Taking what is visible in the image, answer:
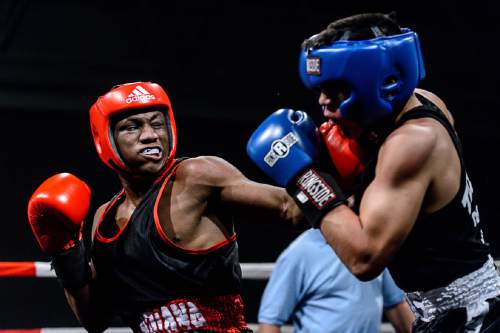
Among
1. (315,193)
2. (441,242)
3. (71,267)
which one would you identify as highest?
(315,193)

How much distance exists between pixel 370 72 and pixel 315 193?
0.30 meters

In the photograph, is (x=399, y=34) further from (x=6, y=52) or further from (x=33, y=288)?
(x=6, y=52)

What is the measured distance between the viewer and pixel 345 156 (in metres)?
1.93

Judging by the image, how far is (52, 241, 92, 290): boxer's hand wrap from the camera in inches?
95.7

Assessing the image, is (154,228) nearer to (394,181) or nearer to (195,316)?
(195,316)

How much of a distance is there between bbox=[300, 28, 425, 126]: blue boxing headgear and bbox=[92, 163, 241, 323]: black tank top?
709 mm

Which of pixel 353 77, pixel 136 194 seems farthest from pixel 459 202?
pixel 136 194

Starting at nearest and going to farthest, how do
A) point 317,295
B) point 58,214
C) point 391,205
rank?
point 391,205
point 58,214
point 317,295

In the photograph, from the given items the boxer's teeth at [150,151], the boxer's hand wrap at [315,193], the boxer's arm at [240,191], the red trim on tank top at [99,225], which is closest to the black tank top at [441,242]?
the boxer's hand wrap at [315,193]

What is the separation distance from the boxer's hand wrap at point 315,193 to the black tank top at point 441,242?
104mm

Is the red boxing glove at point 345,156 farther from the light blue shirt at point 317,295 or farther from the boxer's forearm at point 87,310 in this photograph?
the light blue shirt at point 317,295

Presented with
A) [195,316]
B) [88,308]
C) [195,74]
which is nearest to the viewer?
[195,316]

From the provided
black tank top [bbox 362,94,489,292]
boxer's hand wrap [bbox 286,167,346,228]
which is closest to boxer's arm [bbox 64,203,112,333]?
boxer's hand wrap [bbox 286,167,346,228]

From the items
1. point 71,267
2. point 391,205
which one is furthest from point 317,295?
point 391,205
